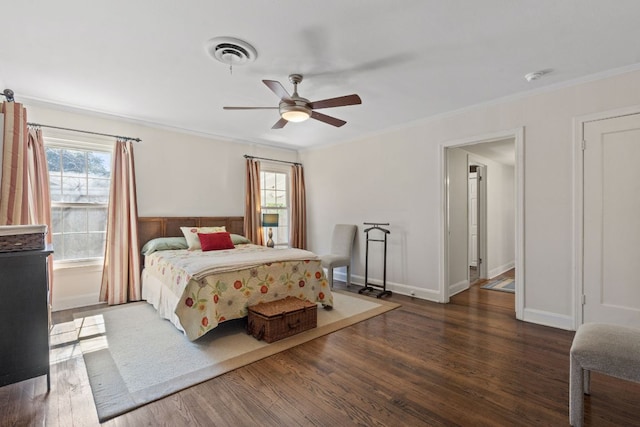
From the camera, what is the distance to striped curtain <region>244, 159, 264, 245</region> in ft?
18.1

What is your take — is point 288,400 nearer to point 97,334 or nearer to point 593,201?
point 97,334

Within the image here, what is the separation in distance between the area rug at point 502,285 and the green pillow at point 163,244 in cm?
484

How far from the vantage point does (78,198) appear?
4066 mm

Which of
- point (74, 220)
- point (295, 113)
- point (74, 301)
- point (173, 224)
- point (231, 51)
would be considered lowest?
point (74, 301)

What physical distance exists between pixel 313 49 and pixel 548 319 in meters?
3.64

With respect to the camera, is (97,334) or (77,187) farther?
(77,187)

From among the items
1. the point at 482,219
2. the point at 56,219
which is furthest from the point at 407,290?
the point at 56,219

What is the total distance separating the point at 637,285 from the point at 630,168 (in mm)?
1085

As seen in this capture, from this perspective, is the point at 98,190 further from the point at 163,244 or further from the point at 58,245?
the point at 163,244

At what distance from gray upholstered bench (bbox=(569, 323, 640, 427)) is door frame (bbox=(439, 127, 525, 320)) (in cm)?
175

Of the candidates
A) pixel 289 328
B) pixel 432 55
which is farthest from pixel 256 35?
pixel 289 328

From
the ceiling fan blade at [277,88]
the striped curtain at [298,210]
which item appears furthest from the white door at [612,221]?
the striped curtain at [298,210]

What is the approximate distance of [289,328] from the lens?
120 inches

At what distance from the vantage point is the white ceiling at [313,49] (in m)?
2.06
